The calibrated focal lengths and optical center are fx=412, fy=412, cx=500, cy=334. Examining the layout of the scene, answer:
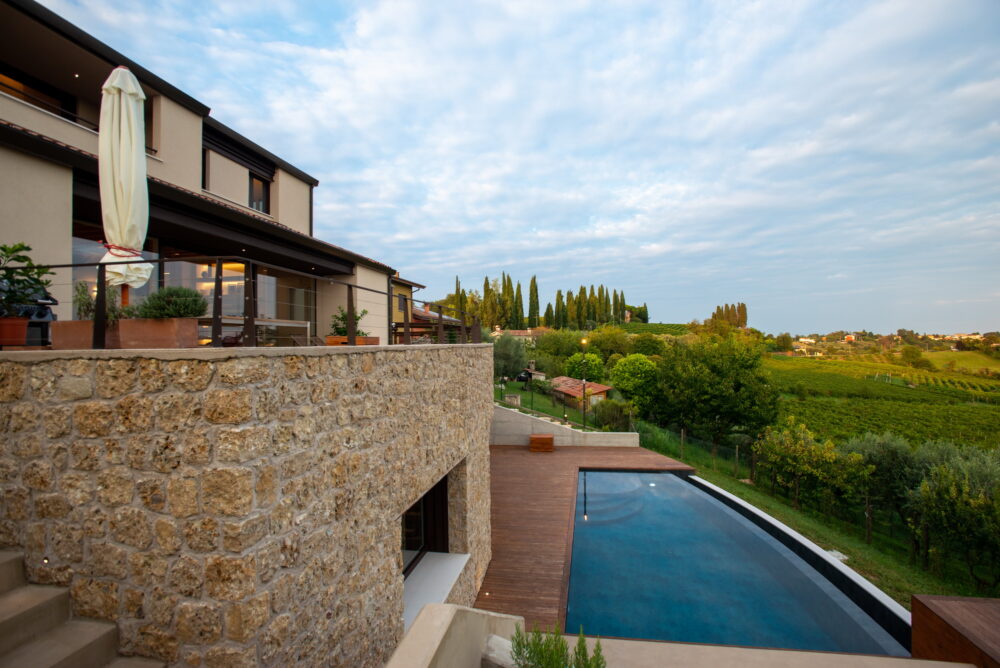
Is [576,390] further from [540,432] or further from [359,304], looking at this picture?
[359,304]

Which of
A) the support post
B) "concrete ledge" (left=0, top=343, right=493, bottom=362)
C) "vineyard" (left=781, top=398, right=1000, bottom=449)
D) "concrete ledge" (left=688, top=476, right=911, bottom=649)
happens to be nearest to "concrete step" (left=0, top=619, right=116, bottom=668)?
"concrete ledge" (left=0, top=343, right=493, bottom=362)

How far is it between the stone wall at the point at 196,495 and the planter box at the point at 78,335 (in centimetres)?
26

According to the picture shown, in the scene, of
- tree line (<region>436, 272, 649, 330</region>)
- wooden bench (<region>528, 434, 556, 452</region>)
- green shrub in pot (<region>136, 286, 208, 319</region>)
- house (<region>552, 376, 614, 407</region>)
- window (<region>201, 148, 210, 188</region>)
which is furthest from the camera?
tree line (<region>436, 272, 649, 330</region>)

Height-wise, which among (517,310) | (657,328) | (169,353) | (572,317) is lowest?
(169,353)

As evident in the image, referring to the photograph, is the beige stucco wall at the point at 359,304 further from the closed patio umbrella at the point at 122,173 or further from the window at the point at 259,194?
the closed patio umbrella at the point at 122,173

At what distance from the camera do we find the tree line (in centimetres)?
5244

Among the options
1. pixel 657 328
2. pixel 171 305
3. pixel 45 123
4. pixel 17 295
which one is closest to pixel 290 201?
pixel 45 123

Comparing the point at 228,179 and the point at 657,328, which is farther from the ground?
the point at 228,179

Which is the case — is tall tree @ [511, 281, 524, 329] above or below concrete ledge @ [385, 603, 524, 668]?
above

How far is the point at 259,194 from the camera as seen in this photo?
1278 cm

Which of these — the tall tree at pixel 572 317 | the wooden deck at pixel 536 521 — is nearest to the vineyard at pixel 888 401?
the wooden deck at pixel 536 521

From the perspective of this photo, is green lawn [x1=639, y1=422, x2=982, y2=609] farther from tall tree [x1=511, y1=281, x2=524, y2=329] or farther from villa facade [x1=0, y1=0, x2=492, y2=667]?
tall tree [x1=511, y1=281, x2=524, y2=329]

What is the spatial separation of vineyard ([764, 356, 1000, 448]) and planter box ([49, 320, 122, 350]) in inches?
1203

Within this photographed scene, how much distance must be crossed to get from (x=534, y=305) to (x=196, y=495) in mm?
62099
